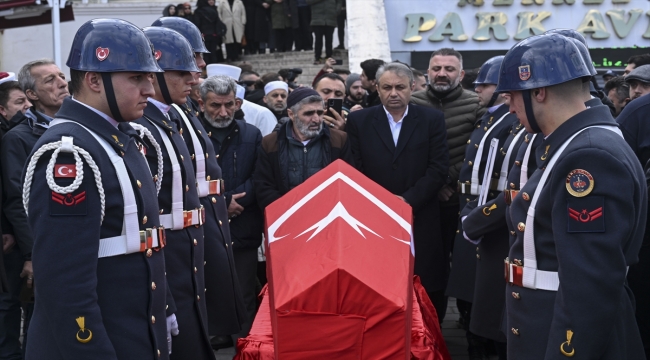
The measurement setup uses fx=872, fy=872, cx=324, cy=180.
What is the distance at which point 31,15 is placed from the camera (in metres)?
14.7

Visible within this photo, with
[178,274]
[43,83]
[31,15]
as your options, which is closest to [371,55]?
[31,15]

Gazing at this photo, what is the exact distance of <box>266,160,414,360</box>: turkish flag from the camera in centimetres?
397

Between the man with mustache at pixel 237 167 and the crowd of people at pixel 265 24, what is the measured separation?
10.1 meters

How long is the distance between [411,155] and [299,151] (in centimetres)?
90

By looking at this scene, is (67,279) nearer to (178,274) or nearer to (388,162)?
(178,274)

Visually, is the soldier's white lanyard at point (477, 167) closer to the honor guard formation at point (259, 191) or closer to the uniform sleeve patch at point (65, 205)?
the honor guard formation at point (259, 191)

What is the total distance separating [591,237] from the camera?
3.10 metres

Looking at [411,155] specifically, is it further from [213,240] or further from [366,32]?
[366,32]

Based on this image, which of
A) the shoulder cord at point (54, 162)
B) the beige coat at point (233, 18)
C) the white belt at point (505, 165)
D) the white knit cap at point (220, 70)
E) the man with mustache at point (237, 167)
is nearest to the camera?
the shoulder cord at point (54, 162)

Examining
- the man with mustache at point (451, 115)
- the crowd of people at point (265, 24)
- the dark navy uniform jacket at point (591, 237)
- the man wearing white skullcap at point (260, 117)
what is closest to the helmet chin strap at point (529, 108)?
the dark navy uniform jacket at point (591, 237)

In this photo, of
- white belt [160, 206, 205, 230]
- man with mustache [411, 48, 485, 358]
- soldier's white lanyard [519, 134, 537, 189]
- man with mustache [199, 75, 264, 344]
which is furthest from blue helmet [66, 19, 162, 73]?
man with mustache [411, 48, 485, 358]

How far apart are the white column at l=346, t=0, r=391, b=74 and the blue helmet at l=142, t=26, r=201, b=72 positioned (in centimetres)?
1109

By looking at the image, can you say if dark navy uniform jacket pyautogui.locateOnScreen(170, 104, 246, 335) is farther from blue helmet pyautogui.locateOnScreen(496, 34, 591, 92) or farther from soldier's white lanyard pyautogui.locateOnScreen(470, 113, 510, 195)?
blue helmet pyautogui.locateOnScreen(496, 34, 591, 92)

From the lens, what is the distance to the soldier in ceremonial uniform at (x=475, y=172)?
6.05m
